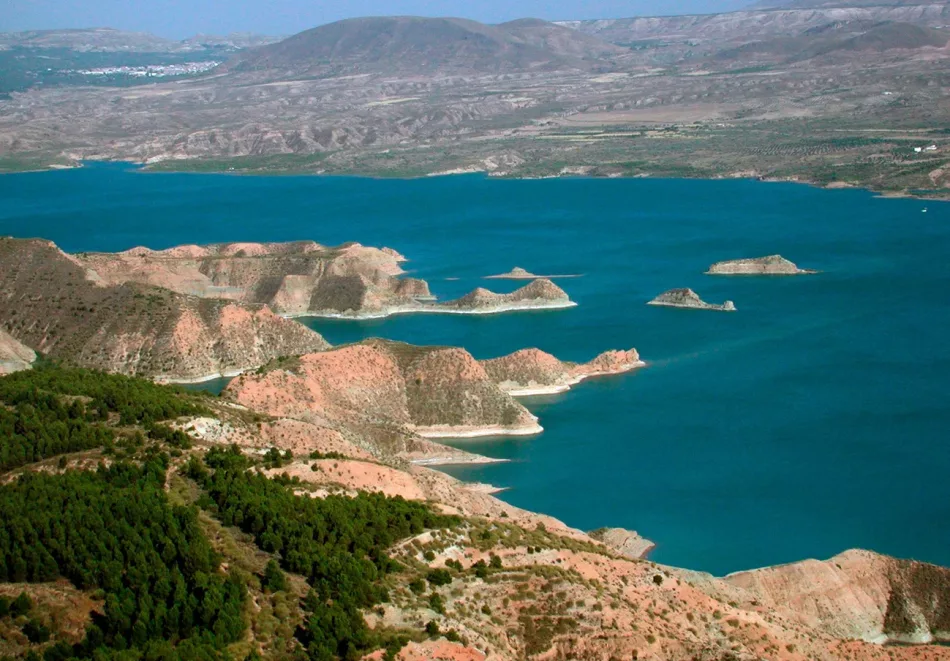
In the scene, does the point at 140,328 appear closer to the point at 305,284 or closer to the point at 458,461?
the point at 458,461

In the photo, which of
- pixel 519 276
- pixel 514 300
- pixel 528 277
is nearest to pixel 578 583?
pixel 514 300

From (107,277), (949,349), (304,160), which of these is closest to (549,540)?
(949,349)

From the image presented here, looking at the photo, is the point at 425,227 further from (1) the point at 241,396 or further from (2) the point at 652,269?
(1) the point at 241,396

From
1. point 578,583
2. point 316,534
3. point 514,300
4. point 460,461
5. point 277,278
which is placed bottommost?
point 514,300

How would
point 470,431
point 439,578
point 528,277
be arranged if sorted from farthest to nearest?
point 528,277 < point 470,431 < point 439,578

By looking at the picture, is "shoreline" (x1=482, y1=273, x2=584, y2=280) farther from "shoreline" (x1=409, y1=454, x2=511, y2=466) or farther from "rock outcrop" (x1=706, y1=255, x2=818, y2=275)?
"shoreline" (x1=409, y1=454, x2=511, y2=466)

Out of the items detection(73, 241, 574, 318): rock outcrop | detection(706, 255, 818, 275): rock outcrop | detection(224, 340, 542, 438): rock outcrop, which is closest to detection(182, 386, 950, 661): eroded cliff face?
detection(224, 340, 542, 438): rock outcrop

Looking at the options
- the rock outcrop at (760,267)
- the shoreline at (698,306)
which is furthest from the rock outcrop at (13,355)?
the rock outcrop at (760,267)
